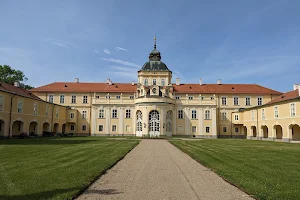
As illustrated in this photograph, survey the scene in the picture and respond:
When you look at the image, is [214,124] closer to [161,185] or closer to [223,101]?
[223,101]

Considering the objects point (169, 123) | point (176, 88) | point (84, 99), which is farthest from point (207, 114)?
point (84, 99)

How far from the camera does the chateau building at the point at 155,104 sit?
45406mm

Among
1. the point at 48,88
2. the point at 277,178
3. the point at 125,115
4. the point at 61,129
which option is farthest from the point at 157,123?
the point at 277,178

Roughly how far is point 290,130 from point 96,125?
3210 cm

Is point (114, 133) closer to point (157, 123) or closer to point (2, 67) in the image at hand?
point (157, 123)

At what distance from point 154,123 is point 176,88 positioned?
11.5 meters

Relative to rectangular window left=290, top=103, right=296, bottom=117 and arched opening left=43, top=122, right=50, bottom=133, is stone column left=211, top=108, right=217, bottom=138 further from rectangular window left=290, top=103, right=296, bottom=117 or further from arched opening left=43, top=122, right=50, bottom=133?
arched opening left=43, top=122, right=50, bottom=133

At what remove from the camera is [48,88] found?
51625mm

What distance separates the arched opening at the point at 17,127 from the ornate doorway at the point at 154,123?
65.0 feet

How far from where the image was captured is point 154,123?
144ft

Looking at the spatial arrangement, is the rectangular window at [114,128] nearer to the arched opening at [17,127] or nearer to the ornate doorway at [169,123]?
the ornate doorway at [169,123]

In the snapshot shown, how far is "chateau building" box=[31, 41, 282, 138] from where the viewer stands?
45.4 metres

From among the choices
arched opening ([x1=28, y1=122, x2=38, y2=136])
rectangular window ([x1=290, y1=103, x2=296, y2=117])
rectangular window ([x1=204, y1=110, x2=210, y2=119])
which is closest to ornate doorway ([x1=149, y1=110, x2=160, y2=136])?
rectangular window ([x1=204, y1=110, x2=210, y2=119])

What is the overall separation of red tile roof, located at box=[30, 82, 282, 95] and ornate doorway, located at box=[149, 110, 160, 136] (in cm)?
837
